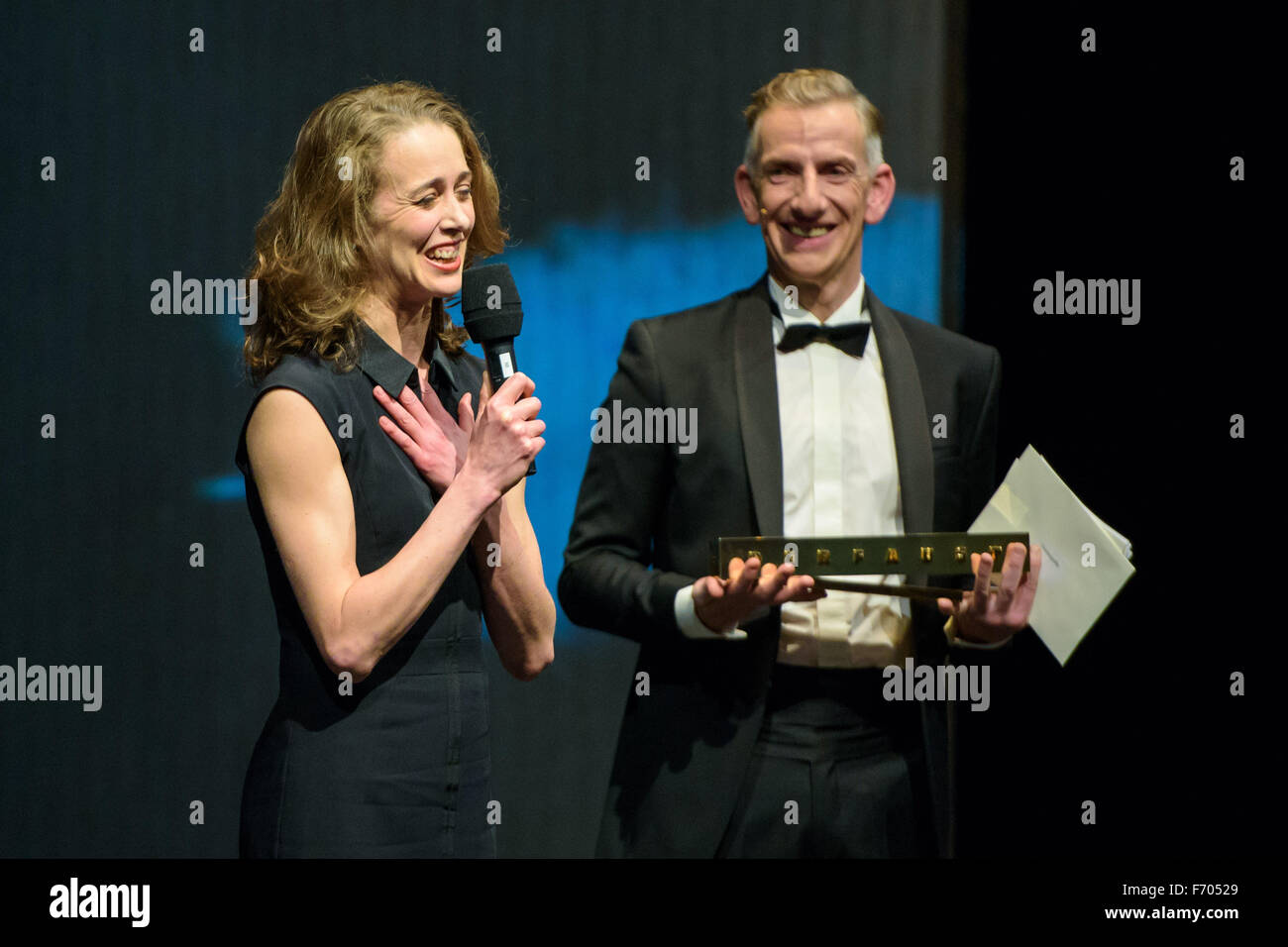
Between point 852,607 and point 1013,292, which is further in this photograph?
point 1013,292

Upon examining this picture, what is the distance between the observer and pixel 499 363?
2062 millimetres

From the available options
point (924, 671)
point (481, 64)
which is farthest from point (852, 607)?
point (481, 64)

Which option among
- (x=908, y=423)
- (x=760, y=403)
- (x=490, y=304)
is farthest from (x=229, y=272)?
(x=908, y=423)

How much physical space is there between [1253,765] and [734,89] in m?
1.79

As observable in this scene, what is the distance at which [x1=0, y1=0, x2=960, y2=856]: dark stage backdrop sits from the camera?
2.97 m

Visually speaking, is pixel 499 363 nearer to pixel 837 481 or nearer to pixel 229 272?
pixel 837 481

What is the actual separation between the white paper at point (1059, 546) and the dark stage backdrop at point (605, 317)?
2.04 ft

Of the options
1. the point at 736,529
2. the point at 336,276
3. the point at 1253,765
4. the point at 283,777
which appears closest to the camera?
the point at 283,777

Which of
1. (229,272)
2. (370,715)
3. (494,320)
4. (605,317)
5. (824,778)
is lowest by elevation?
(824,778)

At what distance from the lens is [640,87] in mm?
2990

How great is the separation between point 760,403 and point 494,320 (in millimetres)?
572

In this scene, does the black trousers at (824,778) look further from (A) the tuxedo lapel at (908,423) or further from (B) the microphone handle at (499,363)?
(B) the microphone handle at (499,363)

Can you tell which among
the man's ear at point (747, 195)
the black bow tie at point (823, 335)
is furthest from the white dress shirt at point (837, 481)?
the man's ear at point (747, 195)
